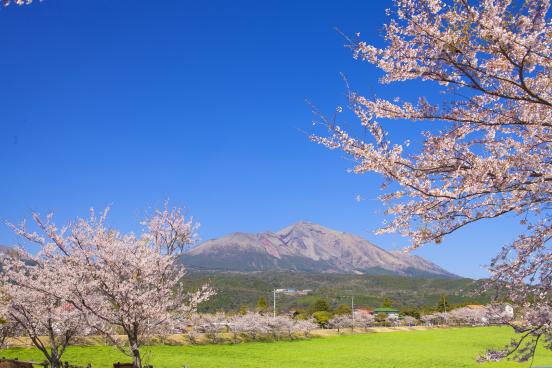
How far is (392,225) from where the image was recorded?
20.4 ft

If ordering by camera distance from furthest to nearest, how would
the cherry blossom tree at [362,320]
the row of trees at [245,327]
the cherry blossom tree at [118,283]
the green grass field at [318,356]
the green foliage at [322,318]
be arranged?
the cherry blossom tree at [362,320], the green foliage at [322,318], the row of trees at [245,327], the green grass field at [318,356], the cherry blossom tree at [118,283]

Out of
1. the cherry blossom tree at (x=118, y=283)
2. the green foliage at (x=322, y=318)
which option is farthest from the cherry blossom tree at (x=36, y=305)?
the green foliage at (x=322, y=318)

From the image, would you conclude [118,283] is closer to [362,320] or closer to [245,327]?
[245,327]

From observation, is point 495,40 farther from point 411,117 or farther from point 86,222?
point 86,222

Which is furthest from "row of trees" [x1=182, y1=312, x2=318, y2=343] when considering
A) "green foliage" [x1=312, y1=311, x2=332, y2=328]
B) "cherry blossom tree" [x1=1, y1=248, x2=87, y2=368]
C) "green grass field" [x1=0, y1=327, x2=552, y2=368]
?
"cherry blossom tree" [x1=1, y1=248, x2=87, y2=368]

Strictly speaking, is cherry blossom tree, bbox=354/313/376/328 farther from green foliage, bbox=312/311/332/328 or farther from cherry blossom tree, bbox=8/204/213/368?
cherry blossom tree, bbox=8/204/213/368

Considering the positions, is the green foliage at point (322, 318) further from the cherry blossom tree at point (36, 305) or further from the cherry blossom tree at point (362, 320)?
the cherry blossom tree at point (36, 305)

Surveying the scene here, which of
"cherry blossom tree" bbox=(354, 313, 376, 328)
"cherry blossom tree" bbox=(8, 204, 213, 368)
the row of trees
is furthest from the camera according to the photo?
"cherry blossom tree" bbox=(354, 313, 376, 328)

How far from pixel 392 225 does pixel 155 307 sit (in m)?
6.29

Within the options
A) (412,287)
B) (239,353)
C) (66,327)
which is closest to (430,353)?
(239,353)

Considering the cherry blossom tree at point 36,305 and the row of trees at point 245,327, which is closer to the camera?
the cherry blossom tree at point 36,305

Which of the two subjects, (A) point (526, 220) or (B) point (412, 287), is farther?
(B) point (412, 287)

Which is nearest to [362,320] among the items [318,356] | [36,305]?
[318,356]

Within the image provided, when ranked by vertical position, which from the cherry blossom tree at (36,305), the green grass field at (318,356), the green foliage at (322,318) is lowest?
the green grass field at (318,356)
